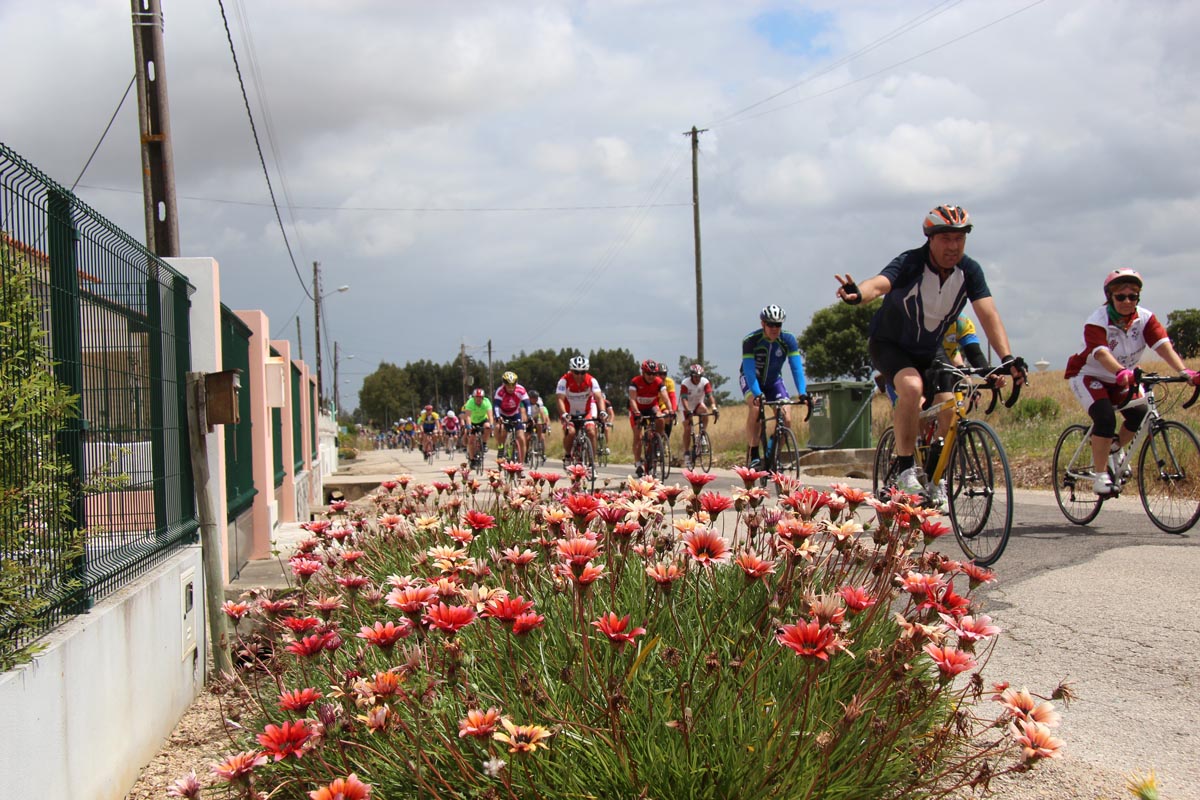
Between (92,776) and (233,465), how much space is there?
13.3 feet

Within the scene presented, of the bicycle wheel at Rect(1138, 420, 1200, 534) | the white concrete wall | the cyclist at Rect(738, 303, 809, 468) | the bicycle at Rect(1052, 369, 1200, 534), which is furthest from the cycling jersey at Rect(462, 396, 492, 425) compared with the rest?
the white concrete wall

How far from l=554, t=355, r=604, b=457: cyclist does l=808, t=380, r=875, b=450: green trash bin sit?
4.65 meters

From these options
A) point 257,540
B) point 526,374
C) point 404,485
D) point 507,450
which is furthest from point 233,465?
point 526,374

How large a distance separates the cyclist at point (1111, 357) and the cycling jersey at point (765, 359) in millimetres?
3916

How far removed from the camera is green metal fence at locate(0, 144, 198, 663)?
2799mm

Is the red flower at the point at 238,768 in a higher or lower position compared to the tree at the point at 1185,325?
lower

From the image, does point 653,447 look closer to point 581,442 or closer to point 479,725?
point 581,442

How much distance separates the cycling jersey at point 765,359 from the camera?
11914 millimetres

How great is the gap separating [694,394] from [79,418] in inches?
Result: 502

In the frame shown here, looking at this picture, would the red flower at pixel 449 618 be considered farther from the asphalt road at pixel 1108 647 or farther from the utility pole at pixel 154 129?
the utility pole at pixel 154 129

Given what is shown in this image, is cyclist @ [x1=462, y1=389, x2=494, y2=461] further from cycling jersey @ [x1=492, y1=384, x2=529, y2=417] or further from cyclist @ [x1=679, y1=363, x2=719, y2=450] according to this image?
cyclist @ [x1=679, y1=363, x2=719, y2=450]

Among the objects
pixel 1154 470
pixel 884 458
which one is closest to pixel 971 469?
pixel 884 458

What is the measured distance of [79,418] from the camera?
3.35 metres

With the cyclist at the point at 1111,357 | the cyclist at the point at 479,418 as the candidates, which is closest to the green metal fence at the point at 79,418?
the cyclist at the point at 1111,357
